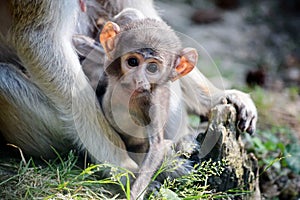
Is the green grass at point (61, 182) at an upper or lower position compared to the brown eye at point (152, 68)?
lower

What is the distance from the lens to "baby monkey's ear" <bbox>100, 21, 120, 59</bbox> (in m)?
4.96

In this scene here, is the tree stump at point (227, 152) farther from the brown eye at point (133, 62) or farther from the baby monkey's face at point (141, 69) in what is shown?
the brown eye at point (133, 62)

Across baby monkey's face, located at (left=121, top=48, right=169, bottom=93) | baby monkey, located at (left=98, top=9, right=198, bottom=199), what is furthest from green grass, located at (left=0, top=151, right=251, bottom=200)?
baby monkey's face, located at (left=121, top=48, right=169, bottom=93)

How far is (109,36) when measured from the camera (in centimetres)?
498

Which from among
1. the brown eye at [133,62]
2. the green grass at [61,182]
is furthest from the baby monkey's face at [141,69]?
the green grass at [61,182]

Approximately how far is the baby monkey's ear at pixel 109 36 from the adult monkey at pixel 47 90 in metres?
0.36

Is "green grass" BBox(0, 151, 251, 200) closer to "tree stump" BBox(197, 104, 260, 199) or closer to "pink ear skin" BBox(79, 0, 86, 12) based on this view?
"tree stump" BBox(197, 104, 260, 199)

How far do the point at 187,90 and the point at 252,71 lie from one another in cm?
435

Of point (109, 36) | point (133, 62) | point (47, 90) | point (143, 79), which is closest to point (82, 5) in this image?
point (109, 36)

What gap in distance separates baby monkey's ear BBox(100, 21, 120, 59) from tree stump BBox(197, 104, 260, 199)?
109 centimetres

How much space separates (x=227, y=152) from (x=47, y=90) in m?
1.60

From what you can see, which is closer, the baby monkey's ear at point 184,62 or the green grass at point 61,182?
the green grass at point 61,182

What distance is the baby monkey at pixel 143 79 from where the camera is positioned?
188 inches

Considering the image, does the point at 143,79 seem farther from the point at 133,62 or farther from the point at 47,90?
the point at 47,90
